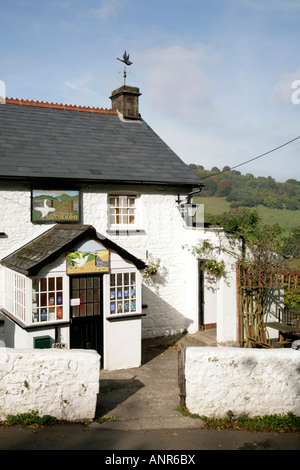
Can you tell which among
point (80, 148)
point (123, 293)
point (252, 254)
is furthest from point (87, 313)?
point (80, 148)

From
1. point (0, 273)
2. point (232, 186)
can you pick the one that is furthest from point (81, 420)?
point (232, 186)

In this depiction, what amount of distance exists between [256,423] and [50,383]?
3.33m

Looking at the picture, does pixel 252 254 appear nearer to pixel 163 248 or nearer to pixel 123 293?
pixel 163 248

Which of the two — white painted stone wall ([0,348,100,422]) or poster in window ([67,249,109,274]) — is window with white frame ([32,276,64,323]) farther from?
white painted stone wall ([0,348,100,422])

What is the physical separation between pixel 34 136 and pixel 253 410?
961 cm

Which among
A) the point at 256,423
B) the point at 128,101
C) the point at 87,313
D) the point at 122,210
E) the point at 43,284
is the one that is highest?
the point at 128,101

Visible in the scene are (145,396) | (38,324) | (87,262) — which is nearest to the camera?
(145,396)

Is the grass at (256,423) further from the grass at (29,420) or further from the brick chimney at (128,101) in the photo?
the brick chimney at (128,101)

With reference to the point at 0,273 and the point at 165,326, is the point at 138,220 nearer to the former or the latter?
the point at 165,326

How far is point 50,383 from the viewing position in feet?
22.0

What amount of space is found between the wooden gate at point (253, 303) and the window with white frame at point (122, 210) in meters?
3.57

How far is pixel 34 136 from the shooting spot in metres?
12.6

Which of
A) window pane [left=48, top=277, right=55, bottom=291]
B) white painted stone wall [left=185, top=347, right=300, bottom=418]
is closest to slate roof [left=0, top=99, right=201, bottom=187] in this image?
window pane [left=48, top=277, right=55, bottom=291]

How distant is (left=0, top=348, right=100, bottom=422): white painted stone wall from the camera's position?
6.61 meters
